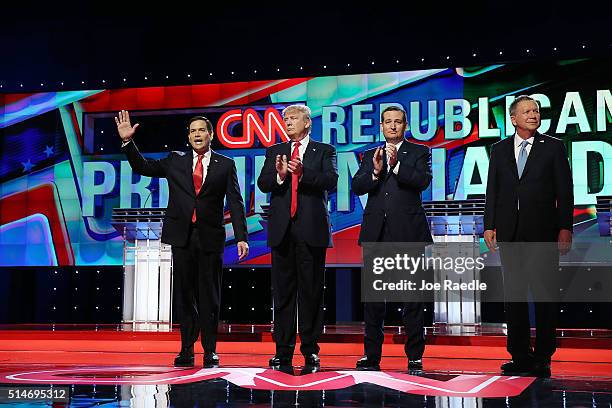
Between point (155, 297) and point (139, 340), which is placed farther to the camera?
point (155, 297)

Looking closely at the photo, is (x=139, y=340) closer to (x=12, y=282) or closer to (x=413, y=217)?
(x=413, y=217)

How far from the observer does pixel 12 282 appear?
7.54m

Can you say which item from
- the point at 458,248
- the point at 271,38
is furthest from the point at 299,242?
the point at 271,38

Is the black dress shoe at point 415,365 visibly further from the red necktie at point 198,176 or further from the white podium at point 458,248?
the white podium at point 458,248

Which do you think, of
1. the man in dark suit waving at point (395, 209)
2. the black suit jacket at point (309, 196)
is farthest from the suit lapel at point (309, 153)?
the man in dark suit waving at point (395, 209)

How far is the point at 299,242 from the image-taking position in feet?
12.0

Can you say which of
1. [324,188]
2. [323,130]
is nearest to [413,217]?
[324,188]

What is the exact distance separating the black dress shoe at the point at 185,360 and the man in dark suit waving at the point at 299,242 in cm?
45

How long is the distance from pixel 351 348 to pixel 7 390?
258 cm

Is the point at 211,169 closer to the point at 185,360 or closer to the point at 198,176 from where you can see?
the point at 198,176

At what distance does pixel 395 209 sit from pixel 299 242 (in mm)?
504

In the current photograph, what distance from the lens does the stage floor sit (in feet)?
8.60

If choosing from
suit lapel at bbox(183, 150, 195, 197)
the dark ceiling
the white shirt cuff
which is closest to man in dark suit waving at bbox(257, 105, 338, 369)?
the white shirt cuff

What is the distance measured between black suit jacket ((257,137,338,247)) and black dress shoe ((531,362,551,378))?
3.74 feet
